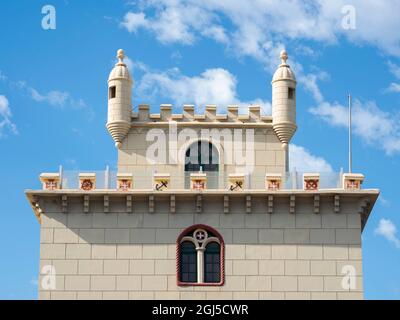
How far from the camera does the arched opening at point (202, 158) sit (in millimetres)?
78250

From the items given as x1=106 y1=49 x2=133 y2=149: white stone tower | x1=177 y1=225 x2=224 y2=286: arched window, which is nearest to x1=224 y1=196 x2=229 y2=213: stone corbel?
x1=177 y1=225 x2=224 y2=286: arched window

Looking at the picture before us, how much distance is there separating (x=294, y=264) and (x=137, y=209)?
7928mm

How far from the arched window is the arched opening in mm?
4806

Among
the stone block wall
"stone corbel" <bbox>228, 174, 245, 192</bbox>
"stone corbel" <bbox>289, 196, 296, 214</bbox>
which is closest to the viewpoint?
the stone block wall

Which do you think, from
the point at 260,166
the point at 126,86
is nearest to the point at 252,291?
the point at 260,166

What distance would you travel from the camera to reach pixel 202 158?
78.6 m

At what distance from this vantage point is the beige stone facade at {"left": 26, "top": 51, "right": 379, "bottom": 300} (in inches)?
2889

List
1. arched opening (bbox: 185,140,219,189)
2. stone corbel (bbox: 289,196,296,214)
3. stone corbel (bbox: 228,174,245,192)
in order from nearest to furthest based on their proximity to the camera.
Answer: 1. stone corbel (bbox: 289,196,296,214)
2. stone corbel (bbox: 228,174,245,192)
3. arched opening (bbox: 185,140,219,189)

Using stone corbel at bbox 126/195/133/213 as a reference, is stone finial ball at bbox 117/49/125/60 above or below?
above

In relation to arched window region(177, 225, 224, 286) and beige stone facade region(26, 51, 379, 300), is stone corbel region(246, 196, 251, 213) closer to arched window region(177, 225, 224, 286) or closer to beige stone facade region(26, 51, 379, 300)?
beige stone facade region(26, 51, 379, 300)

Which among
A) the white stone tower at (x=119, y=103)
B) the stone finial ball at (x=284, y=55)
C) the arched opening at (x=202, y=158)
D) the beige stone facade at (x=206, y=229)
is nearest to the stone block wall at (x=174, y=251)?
the beige stone facade at (x=206, y=229)

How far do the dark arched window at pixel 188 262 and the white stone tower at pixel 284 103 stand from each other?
7.69m

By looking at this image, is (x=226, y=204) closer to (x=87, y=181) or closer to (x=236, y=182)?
(x=236, y=182)
